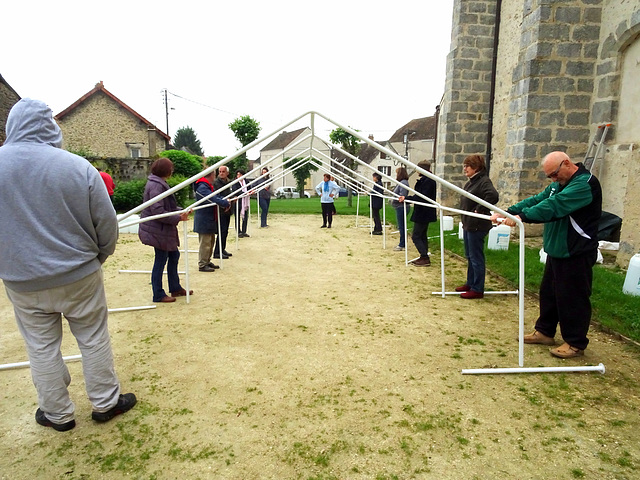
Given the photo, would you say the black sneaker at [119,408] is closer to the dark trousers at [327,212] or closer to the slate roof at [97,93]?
the dark trousers at [327,212]

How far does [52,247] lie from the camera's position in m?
2.26

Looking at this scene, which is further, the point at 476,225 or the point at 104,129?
the point at 104,129

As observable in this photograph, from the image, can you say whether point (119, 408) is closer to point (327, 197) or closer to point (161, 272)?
point (161, 272)

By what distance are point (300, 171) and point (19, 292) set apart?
41.7 m

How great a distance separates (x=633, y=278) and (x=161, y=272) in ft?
18.5

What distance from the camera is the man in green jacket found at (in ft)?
10.4

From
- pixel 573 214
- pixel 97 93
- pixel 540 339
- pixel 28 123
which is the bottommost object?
pixel 540 339

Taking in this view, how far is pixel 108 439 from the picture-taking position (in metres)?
2.44

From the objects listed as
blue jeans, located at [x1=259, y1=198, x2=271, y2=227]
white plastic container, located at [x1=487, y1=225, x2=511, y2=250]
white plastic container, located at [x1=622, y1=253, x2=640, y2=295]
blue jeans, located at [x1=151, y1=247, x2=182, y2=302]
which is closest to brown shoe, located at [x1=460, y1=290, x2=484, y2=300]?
white plastic container, located at [x1=622, y1=253, x2=640, y2=295]

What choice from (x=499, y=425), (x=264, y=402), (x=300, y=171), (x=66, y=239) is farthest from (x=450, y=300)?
(x=300, y=171)

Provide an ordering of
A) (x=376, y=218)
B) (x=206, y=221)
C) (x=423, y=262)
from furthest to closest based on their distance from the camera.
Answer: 1. (x=376, y=218)
2. (x=423, y=262)
3. (x=206, y=221)

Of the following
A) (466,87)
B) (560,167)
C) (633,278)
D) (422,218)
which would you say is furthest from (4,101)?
(633,278)

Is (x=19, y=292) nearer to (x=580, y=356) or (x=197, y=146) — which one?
(x=580, y=356)

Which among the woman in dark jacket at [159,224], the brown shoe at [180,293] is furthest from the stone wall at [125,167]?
the woman in dark jacket at [159,224]
